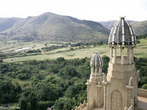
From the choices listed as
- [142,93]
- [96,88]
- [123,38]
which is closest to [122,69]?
[123,38]

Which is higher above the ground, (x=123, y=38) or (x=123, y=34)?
(x=123, y=34)

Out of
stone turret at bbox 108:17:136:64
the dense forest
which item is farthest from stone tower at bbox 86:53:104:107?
the dense forest

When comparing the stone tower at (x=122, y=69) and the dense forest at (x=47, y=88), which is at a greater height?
the stone tower at (x=122, y=69)

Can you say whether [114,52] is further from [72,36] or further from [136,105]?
[72,36]

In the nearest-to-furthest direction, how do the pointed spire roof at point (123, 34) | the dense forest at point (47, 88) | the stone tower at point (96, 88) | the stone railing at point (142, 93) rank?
the pointed spire roof at point (123, 34) < the stone railing at point (142, 93) < the stone tower at point (96, 88) < the dense forest at point (47, 88)

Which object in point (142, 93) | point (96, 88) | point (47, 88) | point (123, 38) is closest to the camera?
point (123, 38)

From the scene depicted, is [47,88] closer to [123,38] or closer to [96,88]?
[96,88]

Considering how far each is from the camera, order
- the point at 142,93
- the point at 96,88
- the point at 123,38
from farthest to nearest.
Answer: the point at 96,88 < the point at 142,93 < the point at 123,38

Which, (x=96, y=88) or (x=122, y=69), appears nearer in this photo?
(x=122, y=69)

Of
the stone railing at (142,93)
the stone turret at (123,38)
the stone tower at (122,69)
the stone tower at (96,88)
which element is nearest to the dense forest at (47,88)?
the stone tower at (96,88)

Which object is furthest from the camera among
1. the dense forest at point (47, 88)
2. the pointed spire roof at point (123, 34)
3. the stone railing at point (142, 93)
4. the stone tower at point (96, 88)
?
the dense forest at point (47, 88)

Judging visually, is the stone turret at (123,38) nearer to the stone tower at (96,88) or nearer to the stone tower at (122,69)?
the stone tower at (122,69)

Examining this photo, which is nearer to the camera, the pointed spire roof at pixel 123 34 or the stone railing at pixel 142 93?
the pointed spire roof at pixel 123 34
